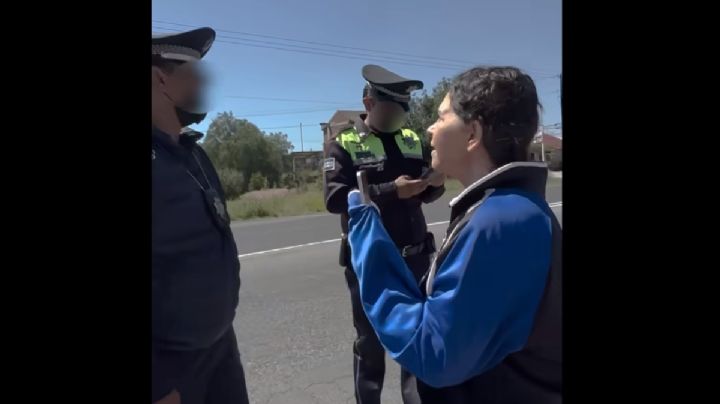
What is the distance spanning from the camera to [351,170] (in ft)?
8.93

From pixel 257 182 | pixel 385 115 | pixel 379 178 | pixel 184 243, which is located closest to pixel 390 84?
pixel 385 115

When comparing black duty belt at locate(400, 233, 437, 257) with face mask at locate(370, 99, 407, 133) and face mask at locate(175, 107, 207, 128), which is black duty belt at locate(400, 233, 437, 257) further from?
face mask at locate(175, 107, 207, 128)

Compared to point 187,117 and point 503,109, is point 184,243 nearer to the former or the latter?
point 187,117

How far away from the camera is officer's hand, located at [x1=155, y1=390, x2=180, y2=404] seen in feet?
4.33

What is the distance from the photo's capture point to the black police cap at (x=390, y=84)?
2.62 meters

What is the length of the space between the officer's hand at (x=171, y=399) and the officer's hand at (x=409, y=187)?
1.45 m

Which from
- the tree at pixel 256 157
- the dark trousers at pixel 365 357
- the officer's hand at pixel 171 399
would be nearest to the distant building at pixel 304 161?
the tree at pixel 256 157

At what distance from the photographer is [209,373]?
1567mm

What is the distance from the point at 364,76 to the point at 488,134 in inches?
59.0

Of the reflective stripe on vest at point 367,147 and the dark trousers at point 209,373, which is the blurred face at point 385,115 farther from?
the dark trousers at point 209,373

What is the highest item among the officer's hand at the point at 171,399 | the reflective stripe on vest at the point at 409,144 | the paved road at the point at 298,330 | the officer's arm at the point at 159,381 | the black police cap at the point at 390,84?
the black police cap at the point at 390,84

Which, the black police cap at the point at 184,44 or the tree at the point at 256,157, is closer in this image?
the black police cap at the point at 184,44

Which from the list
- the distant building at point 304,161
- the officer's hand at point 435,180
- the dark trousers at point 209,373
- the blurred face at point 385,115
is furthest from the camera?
the distant building at point 304,161

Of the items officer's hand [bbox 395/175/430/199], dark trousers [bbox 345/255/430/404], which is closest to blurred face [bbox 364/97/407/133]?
officer's hand [bbox 395/175/430/199]
